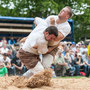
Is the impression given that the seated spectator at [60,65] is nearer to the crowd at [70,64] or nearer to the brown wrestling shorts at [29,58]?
the crowd at [70,64]

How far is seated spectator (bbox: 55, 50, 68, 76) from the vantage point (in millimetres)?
10000

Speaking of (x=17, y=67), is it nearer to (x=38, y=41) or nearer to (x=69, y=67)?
(x=69, y=67)

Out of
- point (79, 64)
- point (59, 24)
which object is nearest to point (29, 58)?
point (59, 24)

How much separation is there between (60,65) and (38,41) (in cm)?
547

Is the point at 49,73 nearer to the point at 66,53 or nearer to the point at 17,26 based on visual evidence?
the point at 66,53

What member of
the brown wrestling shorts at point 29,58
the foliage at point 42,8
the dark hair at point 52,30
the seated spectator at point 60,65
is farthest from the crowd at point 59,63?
the foliage at point 42,8

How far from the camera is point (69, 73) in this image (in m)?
10.5

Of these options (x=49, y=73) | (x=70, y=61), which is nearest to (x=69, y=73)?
(x=70, y=61)

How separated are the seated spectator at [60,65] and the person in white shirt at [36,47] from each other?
482 cm

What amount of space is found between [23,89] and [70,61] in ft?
19.9

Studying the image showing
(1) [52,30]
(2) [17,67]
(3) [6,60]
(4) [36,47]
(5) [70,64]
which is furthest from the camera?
(5) [70,64]

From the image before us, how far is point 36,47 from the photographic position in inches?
190

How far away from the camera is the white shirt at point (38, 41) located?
471cm

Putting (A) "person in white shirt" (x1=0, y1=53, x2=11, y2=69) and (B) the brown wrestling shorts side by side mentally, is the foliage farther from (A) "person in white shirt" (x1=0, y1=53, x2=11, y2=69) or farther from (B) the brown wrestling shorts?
(B) the brown wrestling shorts
